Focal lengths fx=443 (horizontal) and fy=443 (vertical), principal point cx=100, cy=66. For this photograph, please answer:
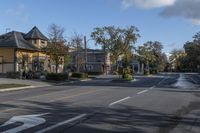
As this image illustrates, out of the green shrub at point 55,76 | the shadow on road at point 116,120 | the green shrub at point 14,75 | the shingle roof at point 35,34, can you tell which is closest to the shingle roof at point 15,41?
the shingle roof at point 35,34

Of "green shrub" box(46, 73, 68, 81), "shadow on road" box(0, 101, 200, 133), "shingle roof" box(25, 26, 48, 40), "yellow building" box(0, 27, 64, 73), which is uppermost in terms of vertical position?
"shingle roof" box(25, 26, 48, 40)

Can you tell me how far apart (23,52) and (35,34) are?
22.3 ft

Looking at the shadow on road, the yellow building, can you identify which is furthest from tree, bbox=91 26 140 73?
the shadow on road

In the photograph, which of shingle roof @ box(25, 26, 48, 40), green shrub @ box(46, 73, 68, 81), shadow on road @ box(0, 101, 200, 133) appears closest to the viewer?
shadow on road @ box(0, 101, 200, 133)

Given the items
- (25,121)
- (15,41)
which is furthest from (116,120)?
(15,41)

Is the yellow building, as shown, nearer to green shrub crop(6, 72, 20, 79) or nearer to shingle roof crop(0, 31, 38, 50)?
shingle roof crop(0, 31, 38, 50)

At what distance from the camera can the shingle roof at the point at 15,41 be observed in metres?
65.5

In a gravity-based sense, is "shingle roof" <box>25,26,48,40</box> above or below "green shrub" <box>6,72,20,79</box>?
above

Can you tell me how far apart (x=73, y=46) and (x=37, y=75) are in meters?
35.6

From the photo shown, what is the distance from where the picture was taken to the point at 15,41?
6625 cm

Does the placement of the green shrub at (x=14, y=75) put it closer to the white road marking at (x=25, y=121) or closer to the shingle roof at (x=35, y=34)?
the shingle roof at (x=35, y=34)

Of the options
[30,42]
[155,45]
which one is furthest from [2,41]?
[155,45]

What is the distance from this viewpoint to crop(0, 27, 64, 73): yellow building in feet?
215

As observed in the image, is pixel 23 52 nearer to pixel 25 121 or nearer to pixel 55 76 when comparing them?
pixel 55 76
